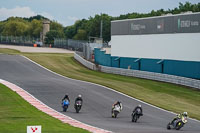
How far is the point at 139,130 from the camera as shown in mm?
21906

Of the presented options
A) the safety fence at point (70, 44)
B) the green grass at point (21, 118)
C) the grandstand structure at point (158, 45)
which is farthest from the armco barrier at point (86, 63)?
the green grass at point (21, 118)

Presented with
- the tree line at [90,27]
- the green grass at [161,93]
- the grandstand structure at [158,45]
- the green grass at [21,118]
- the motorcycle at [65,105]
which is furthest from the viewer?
the tree line at [90,27]

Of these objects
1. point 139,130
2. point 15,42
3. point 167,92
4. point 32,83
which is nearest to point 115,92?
point 167,92

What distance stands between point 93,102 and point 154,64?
24209 mm

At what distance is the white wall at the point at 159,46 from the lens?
4966 cm

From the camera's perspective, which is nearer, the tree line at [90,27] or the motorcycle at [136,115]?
the motorcycle at [136,115]

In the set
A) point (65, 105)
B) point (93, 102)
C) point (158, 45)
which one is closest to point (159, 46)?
point (158, 45)

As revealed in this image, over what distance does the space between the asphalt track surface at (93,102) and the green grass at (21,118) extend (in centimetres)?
203

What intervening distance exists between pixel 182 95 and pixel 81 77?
1469 cm

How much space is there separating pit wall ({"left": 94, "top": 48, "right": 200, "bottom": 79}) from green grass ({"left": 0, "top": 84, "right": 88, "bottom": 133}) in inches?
858

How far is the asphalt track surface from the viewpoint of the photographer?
24.2 meters

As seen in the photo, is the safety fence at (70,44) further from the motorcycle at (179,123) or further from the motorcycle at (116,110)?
the motorcycle at (179,123)

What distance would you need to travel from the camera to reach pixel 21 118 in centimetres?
2359

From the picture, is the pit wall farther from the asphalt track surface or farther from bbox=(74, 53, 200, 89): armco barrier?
the asphalt track surface
